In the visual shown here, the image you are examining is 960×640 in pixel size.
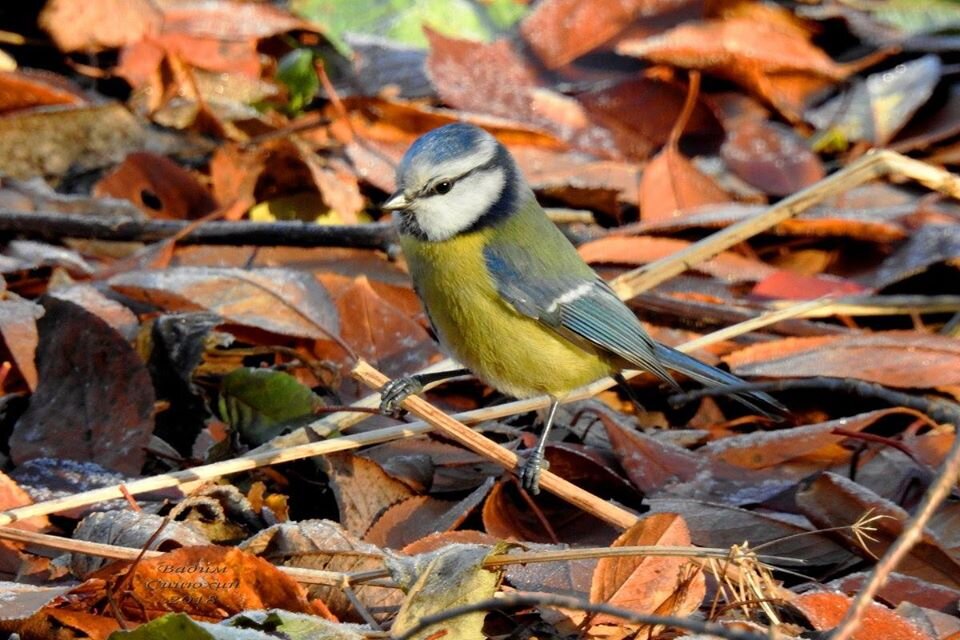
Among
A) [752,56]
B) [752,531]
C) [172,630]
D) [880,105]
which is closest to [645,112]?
[752,56]

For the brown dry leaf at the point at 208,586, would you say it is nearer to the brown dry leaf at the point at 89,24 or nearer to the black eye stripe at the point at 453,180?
the black eye stripe at the point at 453,180

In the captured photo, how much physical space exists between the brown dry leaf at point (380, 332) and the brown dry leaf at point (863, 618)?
138 cm

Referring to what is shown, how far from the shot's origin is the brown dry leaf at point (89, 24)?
4.42 metres

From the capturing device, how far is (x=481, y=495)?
2.54 m

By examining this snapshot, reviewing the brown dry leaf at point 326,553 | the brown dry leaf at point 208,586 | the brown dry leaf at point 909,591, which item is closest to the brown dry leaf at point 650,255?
the brown dry leaf at point 909,591

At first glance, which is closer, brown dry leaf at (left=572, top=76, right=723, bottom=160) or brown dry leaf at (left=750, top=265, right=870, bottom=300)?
brown dry leaf at (left=750, top=265, right=870, bottom=300)

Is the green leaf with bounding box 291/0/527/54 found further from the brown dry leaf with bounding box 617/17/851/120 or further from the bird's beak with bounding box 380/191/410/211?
the bird's beak with bounding box 380/191/410/211

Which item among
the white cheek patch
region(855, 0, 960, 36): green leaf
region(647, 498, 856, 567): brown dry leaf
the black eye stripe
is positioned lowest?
region(647, 498, 856, 567): brown dry leaf

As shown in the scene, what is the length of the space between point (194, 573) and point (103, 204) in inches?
80.2

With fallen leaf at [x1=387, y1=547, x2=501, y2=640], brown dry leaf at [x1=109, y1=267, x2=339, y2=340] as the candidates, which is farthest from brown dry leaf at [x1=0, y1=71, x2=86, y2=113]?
fallen leaf at [x1=387, y1=547, x2=501, y2=640]

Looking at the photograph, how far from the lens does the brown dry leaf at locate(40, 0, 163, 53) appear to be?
4422 millimetres

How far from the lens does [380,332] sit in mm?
3209

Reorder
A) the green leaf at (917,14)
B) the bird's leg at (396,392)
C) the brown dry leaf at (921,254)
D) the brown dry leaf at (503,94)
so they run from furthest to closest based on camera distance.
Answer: the green leaf at (917,14), the brown dry leaf at (503,94), the brown dry leaf at (921,254), the bird's leg at (396,392)

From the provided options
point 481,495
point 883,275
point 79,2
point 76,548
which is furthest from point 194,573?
point 79,2
